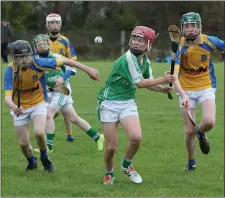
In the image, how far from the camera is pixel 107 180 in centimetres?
771

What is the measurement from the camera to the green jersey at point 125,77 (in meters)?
7.28

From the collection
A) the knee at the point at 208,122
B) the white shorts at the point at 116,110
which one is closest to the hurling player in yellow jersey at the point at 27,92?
the white shorts at the point at 116,110

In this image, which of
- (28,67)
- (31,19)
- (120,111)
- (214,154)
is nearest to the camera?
(120,111)

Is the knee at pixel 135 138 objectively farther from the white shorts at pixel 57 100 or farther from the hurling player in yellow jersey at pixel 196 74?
the white shorts at pixel 57 100

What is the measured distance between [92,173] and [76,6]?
150 feet

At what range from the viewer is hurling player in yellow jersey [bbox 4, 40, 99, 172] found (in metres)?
7.94

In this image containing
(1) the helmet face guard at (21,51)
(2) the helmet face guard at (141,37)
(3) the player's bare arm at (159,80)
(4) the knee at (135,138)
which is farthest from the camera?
(1) the helmet face guard at (21,51)

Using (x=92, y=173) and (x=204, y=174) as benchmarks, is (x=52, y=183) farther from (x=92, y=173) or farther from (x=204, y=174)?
(x=204, y=174)

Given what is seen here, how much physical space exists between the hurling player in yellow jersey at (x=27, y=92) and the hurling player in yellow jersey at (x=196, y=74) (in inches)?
71.4

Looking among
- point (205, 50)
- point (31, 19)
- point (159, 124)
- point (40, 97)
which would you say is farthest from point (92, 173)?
point (31, 19)

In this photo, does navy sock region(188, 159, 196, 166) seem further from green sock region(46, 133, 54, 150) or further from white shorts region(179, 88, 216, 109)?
green sock region(46, 133, 54, 150)

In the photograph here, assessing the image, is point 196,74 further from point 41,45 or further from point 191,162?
point 41,45

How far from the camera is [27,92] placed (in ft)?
27.2

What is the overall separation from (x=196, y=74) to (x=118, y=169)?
1.73 metres
